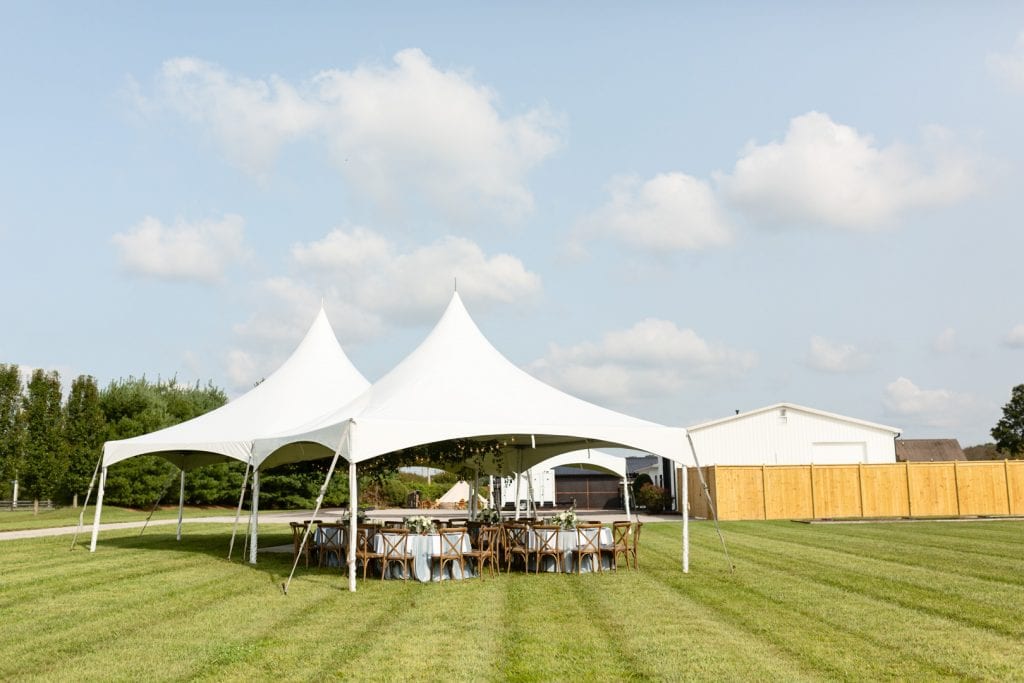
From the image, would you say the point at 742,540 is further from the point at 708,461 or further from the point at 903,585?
the point at 708,461

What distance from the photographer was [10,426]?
33906mm

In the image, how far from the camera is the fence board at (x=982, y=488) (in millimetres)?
26484

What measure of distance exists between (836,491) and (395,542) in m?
19.2

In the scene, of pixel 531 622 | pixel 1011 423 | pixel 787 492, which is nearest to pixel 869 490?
pixel 787 492

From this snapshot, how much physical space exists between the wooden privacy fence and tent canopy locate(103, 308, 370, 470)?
14067mm

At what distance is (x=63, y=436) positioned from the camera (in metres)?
34.6

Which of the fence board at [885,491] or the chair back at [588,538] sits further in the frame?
the fence board at [885,491]

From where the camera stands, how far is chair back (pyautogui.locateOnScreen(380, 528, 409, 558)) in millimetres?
12258

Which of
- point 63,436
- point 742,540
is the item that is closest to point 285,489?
point 63,436

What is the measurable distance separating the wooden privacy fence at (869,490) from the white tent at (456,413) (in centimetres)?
1471

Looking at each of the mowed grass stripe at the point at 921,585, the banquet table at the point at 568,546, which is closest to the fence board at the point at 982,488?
the mowed grass stripe at the point at 921,585

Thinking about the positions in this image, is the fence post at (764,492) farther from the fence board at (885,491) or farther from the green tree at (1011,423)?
the green tree at (1011,423)

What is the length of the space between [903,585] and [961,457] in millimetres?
46029

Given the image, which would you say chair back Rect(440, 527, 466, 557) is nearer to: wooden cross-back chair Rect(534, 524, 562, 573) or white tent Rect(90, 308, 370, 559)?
wooden cross-back chair Rect(534, 524, 562, 573)
